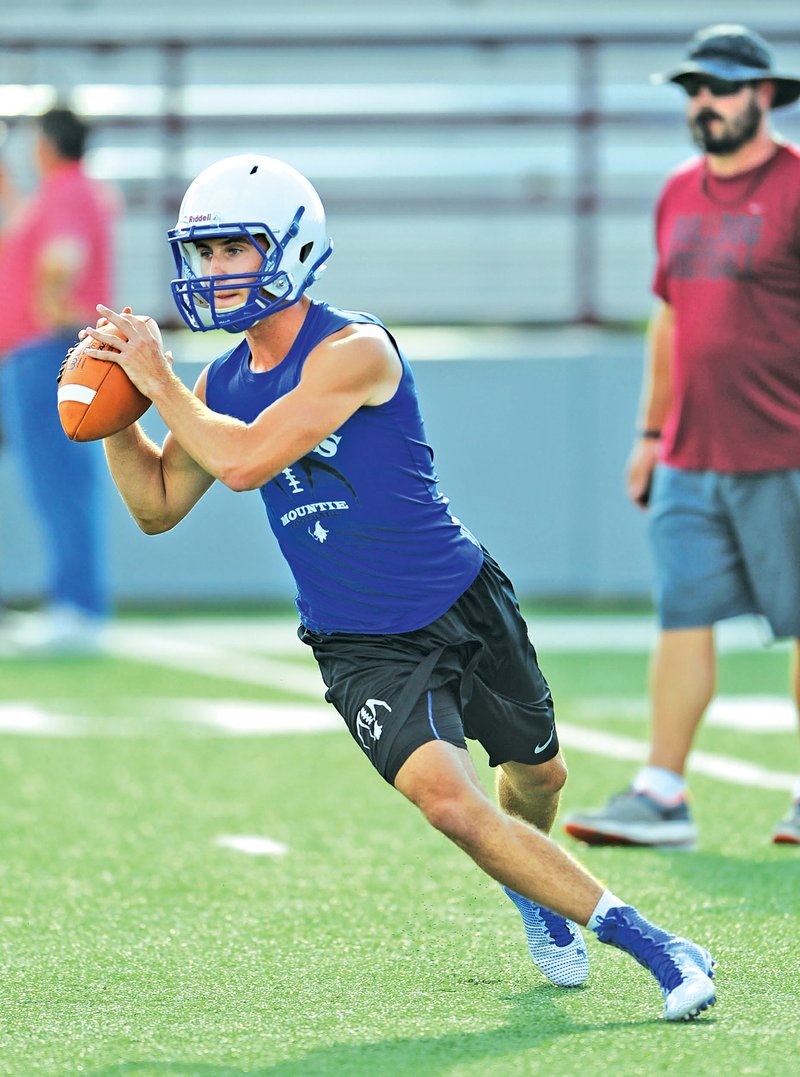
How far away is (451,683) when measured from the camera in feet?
14.9

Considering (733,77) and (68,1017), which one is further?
(733,77)

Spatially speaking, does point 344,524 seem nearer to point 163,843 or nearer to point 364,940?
point 364,940

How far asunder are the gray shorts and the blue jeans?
4394mm

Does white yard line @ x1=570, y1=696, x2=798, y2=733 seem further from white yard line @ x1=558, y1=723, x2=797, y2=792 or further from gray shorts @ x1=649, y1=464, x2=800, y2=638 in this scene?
gray shorts @ x1=649, y1=464, x2=800, y2=638

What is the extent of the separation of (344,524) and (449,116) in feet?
25.6

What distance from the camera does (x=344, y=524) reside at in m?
4.54

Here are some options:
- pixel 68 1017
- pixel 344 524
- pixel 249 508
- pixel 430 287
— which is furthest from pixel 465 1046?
pixel 430 287

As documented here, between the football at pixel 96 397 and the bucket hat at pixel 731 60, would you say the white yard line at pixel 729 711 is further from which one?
the football at pixel 96 397

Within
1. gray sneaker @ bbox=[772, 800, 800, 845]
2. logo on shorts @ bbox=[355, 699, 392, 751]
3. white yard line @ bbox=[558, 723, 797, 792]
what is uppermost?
logo on shorts @ bbox=[355, 699, 392, 751]

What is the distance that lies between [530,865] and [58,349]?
20.4 ft

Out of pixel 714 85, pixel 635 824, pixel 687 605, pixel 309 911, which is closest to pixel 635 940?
pixel 309 911

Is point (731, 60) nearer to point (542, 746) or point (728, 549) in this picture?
point (728, 549)

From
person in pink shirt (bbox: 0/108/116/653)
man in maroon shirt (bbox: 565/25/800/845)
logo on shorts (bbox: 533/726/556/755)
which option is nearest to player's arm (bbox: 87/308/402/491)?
logo on shorts (bbox: 533/726/556/755)

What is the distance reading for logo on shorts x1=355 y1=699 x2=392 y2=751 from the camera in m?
4.39
